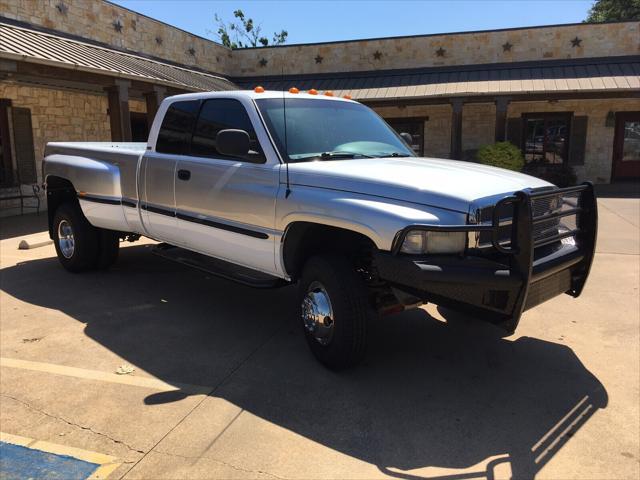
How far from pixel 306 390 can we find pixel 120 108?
997cm

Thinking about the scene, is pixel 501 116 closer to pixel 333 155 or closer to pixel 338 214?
pixel 333 155

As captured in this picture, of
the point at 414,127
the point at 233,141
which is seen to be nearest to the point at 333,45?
the point at 414,127

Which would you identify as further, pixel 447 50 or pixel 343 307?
pixel 447 50

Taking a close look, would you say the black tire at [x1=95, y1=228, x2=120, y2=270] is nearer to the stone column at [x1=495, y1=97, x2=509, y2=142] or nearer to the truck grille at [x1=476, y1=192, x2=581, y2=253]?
the truck grille at [x1=476, y1=192, x2=581, y2=253]

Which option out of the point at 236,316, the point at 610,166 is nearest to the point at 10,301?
the point at 236,316

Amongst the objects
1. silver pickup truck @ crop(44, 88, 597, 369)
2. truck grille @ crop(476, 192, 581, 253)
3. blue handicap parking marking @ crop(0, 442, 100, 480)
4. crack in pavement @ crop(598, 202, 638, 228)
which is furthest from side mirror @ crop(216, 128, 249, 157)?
crack in pavement @ crop(598, 202, 638, 228)

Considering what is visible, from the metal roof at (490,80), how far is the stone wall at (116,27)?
10.9ft

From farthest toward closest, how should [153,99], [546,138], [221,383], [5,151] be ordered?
1. [546,138]
2. [153,99]
3. [5,151]
4. [221,383]

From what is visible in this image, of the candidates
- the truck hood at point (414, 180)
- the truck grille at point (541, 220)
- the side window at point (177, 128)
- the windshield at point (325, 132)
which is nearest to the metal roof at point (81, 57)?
the side window at point (177, 128)

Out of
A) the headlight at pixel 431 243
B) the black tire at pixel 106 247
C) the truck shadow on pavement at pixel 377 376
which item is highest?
the headlight at pixel 431 243

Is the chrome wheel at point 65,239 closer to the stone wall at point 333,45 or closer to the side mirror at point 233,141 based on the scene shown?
the side mirror at point 233,141

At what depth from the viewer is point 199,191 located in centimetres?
452

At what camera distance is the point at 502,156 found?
1529 centimetres

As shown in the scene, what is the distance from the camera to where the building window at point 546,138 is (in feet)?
60.8
